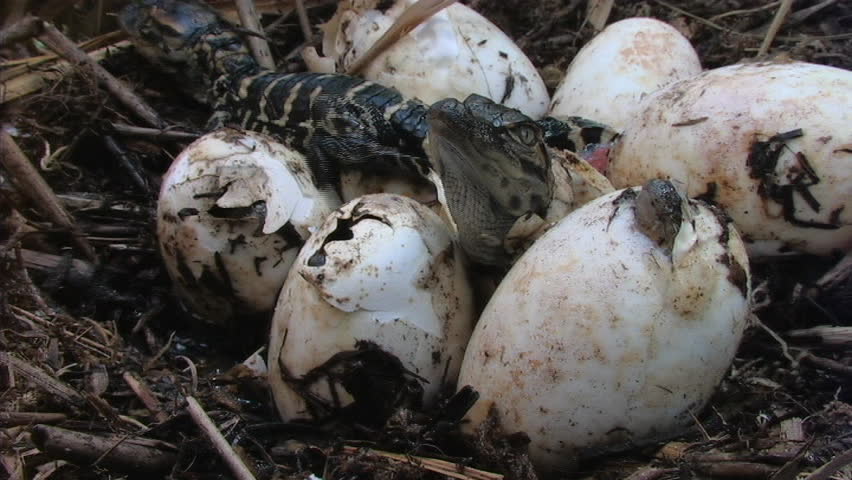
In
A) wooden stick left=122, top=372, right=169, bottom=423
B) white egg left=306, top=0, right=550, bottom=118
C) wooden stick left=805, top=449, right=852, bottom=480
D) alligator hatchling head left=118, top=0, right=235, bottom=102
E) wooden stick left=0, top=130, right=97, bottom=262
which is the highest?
white egg left=306, top=0, right=550, bottom=118

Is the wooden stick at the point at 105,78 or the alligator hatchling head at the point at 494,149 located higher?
the alligator hatchling head at the point at 494,149

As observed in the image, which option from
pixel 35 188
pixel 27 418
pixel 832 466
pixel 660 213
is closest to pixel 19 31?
pixel 35 188

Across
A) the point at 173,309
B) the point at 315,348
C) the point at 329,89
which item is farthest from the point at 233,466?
the point at 329,89

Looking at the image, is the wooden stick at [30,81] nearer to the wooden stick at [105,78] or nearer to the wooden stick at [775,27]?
the wooden stick at [105,78]

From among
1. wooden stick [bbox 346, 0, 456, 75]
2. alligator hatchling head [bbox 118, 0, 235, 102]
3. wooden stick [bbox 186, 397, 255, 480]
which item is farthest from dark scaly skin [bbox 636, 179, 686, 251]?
alligator hatchling head [bbox 118, 0, 235, 102]

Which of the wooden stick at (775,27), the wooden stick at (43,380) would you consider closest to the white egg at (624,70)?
the wooden stick at (775,27)

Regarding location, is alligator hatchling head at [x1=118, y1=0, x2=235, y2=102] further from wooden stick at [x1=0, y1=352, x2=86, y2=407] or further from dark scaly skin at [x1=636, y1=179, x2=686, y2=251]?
dark scaly skin at [x1=636, y1=179, x2=686, y2=251]
